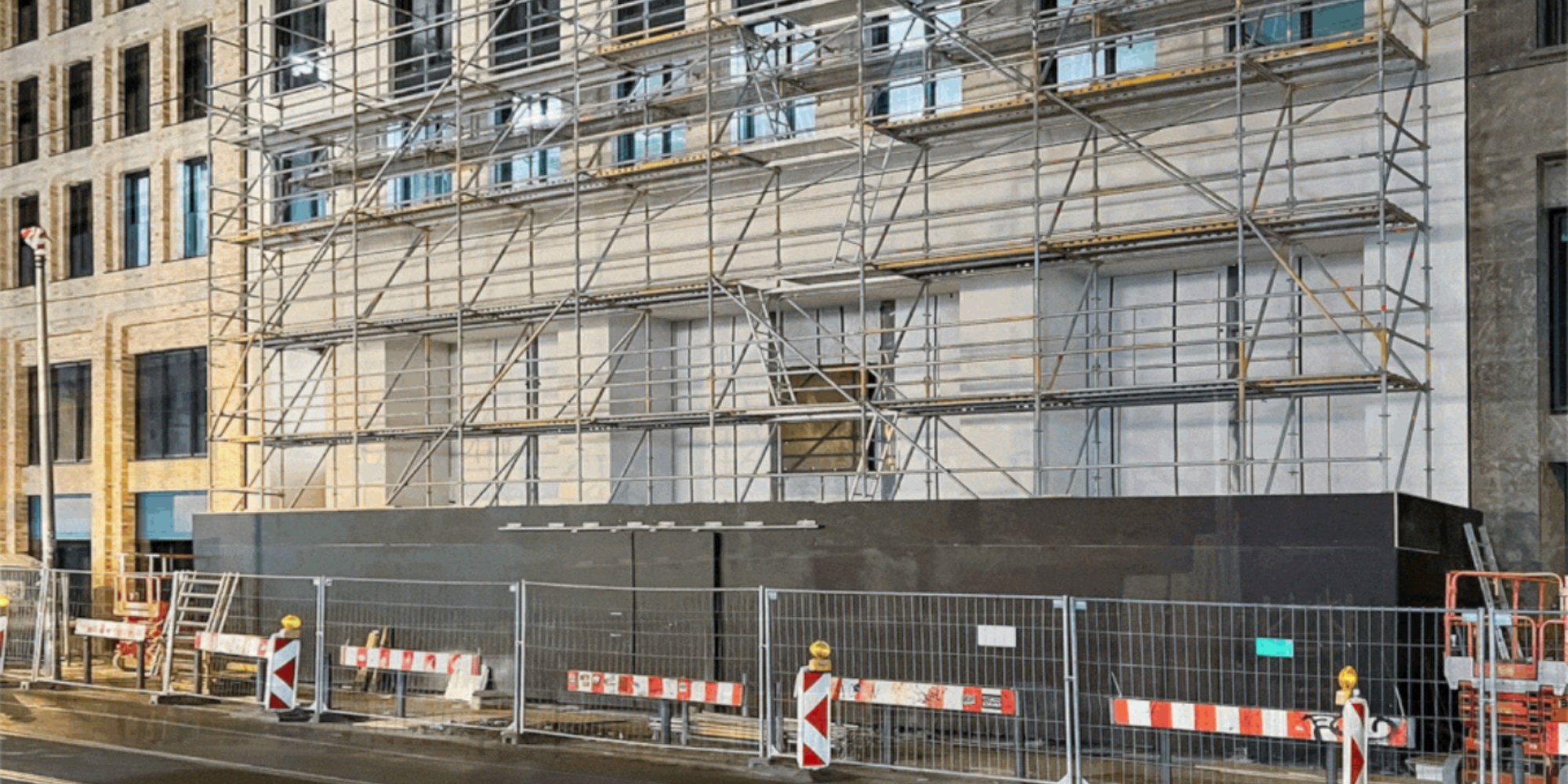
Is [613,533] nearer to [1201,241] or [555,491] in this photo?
[555,491]

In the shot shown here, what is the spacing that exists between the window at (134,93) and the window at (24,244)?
379cm

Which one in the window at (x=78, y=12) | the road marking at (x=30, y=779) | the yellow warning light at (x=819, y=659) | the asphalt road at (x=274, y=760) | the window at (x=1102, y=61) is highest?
the window at (x=78, y=12)

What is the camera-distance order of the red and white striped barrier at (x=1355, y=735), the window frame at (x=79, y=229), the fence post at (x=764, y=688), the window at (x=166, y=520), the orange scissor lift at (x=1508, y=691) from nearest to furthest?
the red and white striped barrier at (x=1355, y=735) → the orange scissor lift at (x=1508, y=691) → the fence post at (x=764, y=688) → the window at (x=166, y=520) → the window frame at (x=79, y=229)

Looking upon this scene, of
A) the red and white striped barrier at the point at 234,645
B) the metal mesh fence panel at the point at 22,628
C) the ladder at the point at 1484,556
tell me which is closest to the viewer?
the ladder at the point at 1484,556

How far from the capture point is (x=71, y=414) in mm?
35812

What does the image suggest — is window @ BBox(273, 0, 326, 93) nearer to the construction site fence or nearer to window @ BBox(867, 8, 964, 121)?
the construction site fence

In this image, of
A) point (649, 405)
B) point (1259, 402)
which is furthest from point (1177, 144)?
point (649, 405)

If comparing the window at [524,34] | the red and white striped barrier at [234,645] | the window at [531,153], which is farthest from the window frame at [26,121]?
the red and white striped barrier at [234,645]

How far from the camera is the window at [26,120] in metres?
36.8

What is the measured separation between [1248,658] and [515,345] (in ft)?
42.5

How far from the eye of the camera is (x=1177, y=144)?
1950 centimetres

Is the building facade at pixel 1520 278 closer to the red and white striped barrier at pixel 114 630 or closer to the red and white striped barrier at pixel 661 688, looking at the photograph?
the red and white striped barrier at pixel 661 688

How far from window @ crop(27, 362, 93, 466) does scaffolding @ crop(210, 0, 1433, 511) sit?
300 inches

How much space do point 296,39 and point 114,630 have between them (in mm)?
13049
